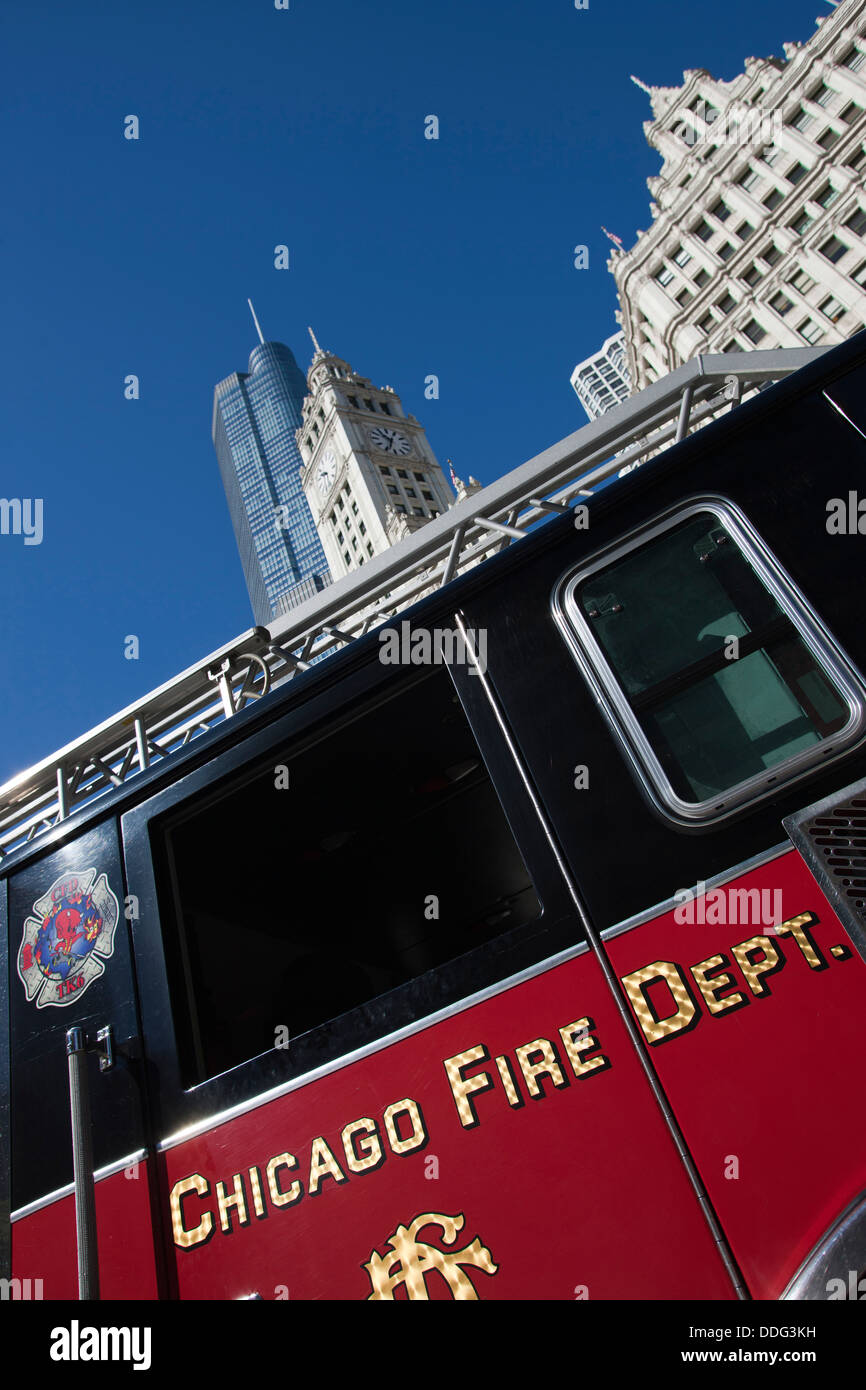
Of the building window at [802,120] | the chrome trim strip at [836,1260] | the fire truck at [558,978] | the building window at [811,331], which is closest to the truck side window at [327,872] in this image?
the fire truck at [558,978]

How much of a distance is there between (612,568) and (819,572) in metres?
0.62

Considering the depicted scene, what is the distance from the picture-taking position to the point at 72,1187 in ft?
9.50

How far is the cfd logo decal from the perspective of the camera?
7.28ft

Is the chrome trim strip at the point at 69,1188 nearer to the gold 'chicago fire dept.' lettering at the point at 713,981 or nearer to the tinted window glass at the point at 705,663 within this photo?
the gold 'chicago fire dept.' lettering at the point at 713,981

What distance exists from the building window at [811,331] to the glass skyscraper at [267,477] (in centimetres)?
9858

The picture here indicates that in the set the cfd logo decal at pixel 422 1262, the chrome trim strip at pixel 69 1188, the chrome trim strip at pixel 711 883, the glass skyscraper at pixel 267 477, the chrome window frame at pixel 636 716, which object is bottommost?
the cfd logo decal at pixel 422 1262

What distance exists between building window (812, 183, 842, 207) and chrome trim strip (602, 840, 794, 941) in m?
56.0

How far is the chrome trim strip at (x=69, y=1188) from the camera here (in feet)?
9.21

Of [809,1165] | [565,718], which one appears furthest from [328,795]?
[809,1165]

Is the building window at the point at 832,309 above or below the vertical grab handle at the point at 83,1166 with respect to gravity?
above

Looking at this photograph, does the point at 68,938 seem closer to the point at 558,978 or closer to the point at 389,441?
the point at 558,978

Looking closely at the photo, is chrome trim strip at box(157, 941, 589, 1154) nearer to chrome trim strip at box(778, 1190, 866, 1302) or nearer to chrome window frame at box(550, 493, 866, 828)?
chrome window frame at box(550, 493, 866, 828)

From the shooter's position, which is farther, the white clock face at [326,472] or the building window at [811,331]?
the white clock face at [326,472]

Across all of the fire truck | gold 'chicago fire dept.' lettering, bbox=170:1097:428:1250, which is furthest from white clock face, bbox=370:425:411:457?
gold 'chicago fire dept.' lettering, bbox=170:1097:428:1250
